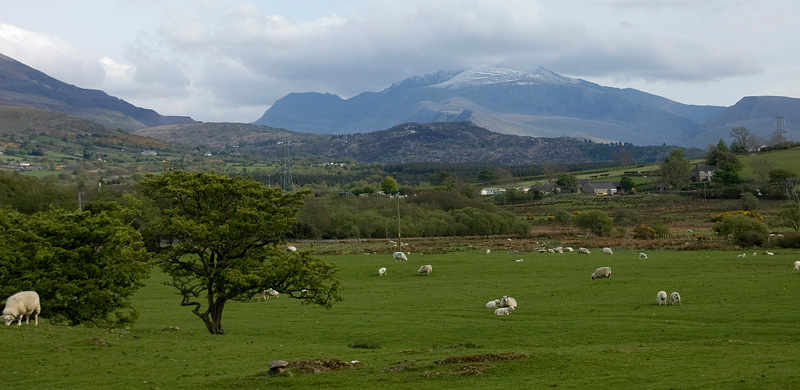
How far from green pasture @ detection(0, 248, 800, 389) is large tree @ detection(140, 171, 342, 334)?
222 cm

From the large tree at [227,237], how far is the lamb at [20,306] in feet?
16.7

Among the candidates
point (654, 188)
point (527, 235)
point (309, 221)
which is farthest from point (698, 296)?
point (654, 188)

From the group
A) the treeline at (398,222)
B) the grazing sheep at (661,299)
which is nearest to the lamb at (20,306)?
the grazing sheep at (661,299)

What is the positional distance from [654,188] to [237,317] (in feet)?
529

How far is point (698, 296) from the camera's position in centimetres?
3569

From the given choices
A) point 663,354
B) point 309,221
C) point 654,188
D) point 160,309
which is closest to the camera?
point 663,354

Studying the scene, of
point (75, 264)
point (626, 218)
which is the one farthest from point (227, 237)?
point (626, 218)

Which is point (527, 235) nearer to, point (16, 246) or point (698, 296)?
point (698, 296)

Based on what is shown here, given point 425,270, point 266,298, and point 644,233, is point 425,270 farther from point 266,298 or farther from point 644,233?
point 644,233

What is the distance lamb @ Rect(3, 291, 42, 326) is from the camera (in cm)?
2452

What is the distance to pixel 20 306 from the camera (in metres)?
24.9

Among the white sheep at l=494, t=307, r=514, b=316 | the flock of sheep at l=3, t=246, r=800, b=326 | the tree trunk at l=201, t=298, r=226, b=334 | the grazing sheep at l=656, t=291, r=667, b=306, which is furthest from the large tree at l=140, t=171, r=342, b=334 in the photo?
the grazing sheep at l=656, t=291, r=667, b=306

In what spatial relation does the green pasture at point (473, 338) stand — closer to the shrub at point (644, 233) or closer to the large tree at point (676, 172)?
the shrub at point (644, 233)

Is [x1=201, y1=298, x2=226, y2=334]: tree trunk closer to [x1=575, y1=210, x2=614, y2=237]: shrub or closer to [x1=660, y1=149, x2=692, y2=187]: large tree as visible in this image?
[x1=575, y1=210, x2=614, y2=237]: shrub
